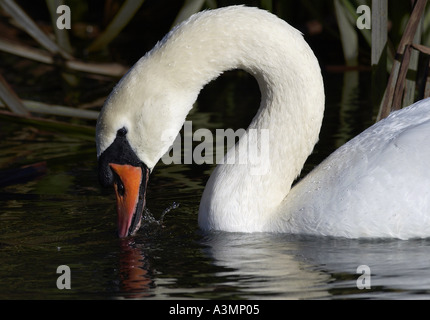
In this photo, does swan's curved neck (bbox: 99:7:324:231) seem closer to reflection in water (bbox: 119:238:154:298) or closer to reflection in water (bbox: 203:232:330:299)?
reflection in water (bbox: 203:232:330:299)

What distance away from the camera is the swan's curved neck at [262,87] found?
6.04 meters

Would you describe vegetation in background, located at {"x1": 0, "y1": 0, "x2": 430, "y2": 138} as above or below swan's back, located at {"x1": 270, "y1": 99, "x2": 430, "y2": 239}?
above

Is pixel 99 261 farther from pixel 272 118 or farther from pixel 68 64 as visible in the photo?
pixel 68 64

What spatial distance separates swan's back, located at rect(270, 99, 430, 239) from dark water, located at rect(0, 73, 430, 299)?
3.5 inches

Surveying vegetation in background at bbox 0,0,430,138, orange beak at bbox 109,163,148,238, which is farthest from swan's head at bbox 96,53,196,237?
vegetation in background at bbox 0,0,430,138

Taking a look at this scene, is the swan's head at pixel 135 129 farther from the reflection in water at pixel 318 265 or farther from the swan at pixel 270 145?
the reflection in water at pixel 318 265

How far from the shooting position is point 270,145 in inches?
254

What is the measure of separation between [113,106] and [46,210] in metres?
1.40

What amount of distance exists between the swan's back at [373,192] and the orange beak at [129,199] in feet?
2.92

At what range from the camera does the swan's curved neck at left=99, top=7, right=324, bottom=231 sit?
6.04 metres

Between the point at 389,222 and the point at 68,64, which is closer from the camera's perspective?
the point at 389,222

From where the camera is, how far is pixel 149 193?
744 centimetres

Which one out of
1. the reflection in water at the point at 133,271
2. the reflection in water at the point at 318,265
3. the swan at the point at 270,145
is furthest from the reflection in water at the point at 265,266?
the reflection in water at the point at 133,271
